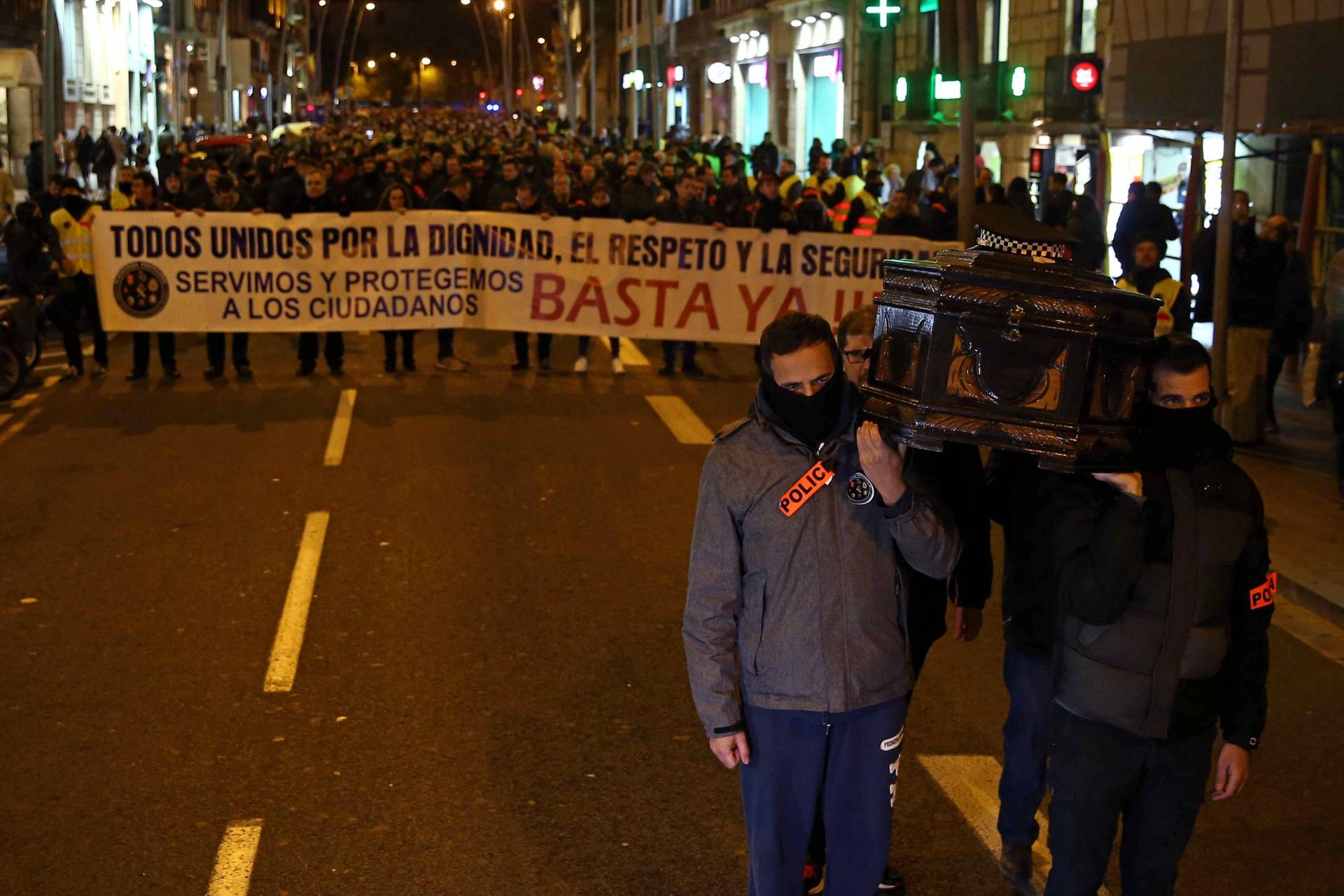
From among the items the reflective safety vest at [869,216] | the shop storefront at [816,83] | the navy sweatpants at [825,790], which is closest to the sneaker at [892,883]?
the navy sweatpants at [825,790]

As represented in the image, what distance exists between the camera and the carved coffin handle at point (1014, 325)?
3.74m

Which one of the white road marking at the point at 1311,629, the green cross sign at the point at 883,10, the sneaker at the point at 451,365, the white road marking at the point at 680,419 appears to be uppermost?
the green cross sign at the point at 883,10

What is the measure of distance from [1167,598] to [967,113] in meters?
11.5

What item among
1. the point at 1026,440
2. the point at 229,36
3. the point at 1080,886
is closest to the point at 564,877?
the point at 1080,886

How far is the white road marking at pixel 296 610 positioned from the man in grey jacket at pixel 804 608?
3.65 m

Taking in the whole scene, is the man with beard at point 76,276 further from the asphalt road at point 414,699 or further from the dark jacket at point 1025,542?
the dark jacket at point 1025,542

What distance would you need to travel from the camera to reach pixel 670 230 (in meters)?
15.7

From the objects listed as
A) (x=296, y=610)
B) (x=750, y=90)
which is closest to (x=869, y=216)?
(x=296, y=610)

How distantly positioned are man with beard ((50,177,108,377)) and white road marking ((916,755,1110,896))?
11.5m

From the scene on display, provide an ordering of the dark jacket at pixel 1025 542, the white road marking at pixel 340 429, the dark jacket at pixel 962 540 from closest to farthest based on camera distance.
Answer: the dark jacket at pixel 1025 542
the dark jacket at pixel 962 540
the white road marking at pixel 340 429

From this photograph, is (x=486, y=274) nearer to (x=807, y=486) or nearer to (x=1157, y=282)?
(x=1157, y=282)

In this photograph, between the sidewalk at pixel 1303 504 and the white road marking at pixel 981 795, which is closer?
the white road marking at pixel 981 795

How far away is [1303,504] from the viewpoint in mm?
10914

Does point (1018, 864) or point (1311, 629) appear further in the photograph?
point (1311, 629)
